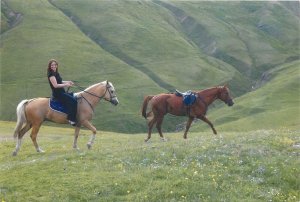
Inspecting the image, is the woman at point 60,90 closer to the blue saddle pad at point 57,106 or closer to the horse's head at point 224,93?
the blue saddle pad at point 57,106

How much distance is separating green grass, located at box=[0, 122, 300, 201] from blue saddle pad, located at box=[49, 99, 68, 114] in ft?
14.1

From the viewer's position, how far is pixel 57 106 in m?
26.0

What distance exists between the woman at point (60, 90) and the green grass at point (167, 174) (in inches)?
157

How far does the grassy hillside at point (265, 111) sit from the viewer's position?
120081mm

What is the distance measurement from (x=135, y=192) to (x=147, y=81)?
497 ft

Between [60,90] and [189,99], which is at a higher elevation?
[60,90]

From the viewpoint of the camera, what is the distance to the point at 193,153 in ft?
69.5

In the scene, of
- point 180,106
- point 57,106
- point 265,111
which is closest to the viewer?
point 57,106

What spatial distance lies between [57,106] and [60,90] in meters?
1.09

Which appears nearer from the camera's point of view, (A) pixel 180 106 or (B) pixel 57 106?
(B) pixel 57 106

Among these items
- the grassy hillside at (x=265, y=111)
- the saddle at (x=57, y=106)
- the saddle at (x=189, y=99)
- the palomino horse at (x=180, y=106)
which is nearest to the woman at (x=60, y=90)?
the saddle at (x=57, y=106)

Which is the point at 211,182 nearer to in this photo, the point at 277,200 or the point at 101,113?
the point at 277,200

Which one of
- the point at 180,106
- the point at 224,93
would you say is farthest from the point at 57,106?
the point at 224,93

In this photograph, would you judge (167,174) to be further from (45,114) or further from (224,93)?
(224,93)
